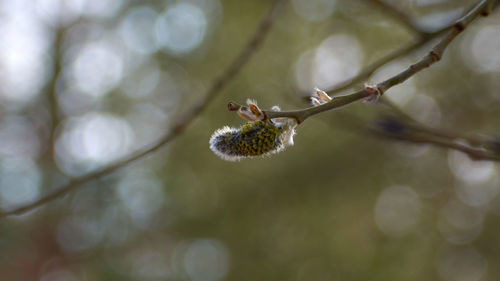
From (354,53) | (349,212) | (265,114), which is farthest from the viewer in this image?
(349,212)

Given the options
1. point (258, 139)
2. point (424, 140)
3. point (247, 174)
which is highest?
point (258, 139)

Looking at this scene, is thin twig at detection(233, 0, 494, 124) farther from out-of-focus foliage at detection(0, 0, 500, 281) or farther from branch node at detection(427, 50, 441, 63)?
out-of-focus foliage at detection(0, 0, 500, 281)

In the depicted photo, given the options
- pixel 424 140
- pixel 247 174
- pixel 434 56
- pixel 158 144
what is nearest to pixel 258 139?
pixel 434 56

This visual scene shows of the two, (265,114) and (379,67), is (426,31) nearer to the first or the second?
(379,67)

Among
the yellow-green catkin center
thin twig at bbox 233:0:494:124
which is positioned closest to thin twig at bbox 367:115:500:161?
thin twig at bbox 233:0:494:124

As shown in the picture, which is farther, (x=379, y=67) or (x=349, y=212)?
(x=349, y=212)

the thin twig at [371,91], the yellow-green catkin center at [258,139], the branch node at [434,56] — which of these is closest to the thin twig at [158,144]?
the yellow-green catkin center at [258,139]

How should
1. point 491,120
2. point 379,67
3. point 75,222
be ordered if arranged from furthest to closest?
point 75,222
point 491,120
point 379,67

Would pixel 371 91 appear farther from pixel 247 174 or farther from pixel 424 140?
pixel 247 174

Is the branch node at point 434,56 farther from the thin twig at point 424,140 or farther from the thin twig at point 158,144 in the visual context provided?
the thin twig at point 158,144

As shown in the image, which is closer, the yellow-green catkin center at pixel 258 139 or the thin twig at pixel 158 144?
the yellow-green catkin center at pixel 258 139

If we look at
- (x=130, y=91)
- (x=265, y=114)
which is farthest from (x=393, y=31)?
(x=265, y=114)
